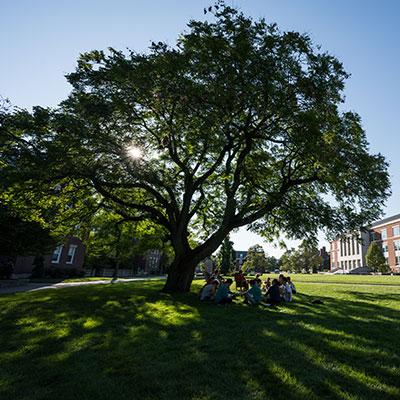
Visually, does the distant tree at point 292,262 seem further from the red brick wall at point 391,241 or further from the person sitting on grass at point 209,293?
the person sitting on grass at point 209,293

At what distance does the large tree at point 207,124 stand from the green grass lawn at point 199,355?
6.09 metres

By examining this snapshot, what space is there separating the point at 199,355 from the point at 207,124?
8.95 metres

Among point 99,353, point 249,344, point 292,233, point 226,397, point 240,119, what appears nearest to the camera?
point 226,397

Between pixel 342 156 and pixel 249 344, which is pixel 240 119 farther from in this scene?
pixel 249 344

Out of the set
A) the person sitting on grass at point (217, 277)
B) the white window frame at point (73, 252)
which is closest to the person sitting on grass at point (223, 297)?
the person sitting on grass at point (217, 277)

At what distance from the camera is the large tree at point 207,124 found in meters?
11.6

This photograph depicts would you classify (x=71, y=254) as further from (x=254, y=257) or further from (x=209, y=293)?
(x=254, y=257)

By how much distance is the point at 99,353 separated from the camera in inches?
238

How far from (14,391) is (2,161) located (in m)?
11.6

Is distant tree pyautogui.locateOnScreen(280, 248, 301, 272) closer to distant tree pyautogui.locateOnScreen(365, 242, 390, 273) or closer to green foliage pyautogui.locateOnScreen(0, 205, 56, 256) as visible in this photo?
distant tree pyautogui.locateOnScreen(365, 242, 390, 273)

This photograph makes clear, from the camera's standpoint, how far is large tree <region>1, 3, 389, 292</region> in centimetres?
1162

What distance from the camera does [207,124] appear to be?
1220cm

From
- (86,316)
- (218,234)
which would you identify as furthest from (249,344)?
(218,234)

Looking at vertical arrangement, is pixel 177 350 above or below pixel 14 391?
above
